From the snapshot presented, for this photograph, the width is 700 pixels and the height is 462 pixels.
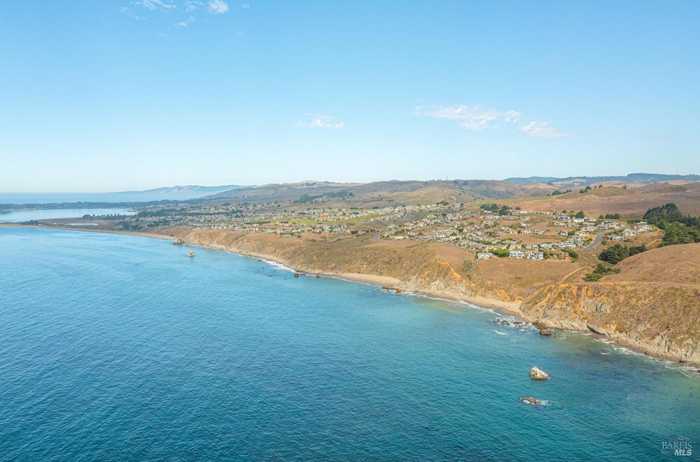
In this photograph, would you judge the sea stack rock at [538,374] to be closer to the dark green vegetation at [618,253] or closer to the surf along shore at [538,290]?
the surf along shore at [538,290]

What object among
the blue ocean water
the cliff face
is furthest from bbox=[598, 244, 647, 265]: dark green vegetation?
the blue ocean water

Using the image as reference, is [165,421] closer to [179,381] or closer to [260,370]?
[179,381]

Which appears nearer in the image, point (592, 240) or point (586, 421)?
point (586, 421)

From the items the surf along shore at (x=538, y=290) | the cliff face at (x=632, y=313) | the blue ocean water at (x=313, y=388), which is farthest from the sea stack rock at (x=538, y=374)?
the cliff face at (x=632, y=313)

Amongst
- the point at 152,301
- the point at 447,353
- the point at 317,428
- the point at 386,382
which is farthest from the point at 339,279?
the point at 317,428

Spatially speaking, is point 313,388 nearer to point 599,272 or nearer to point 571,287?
point 571,287

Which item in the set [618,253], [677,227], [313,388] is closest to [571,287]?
[618,253]
